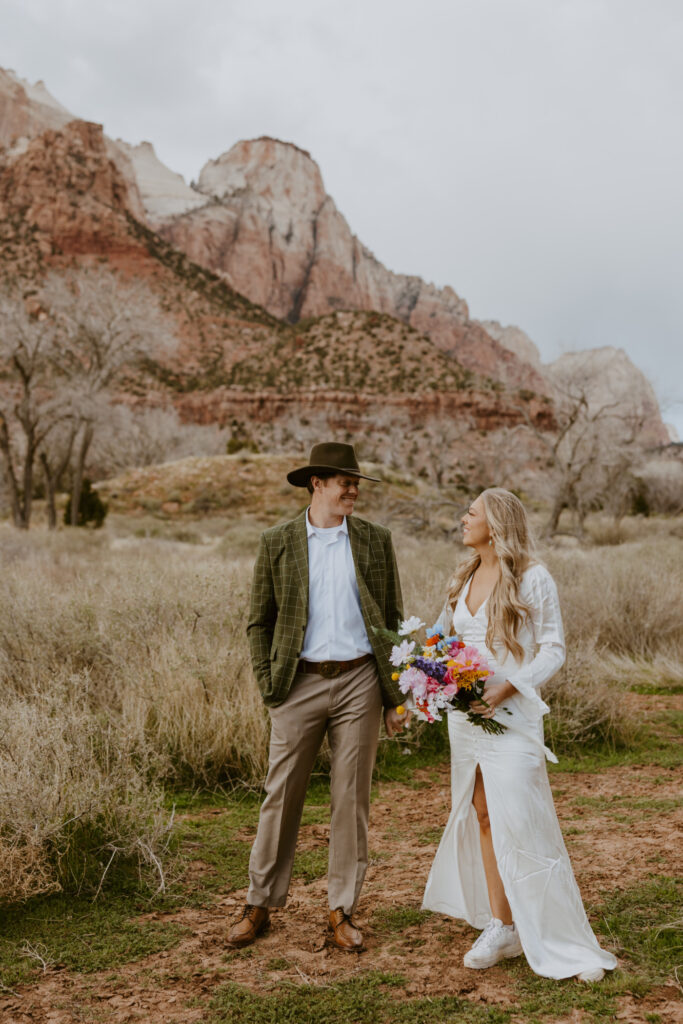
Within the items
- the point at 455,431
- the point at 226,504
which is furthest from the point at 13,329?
the point at 455,431

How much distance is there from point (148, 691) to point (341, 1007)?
12.2 feet

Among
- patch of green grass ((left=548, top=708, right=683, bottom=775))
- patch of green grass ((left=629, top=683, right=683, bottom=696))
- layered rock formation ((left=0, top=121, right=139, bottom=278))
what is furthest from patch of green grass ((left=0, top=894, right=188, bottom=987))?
layered rock formation ((left=0, top=121, right=139, bottom=278))

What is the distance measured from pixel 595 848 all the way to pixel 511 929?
1783 mm

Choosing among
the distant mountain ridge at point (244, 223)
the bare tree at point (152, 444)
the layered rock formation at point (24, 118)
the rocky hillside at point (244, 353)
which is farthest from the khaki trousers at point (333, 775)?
the layered rock formation at point (24, 118)

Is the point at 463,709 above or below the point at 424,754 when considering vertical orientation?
above

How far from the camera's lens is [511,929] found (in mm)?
3383

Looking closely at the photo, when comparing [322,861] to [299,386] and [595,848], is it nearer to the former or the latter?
[595,848]

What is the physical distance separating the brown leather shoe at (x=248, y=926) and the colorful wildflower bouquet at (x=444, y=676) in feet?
4.32

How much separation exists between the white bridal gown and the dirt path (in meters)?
0.24

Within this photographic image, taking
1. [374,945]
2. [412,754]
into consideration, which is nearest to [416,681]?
[374,945]

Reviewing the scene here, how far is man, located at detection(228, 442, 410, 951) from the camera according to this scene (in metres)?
3.66

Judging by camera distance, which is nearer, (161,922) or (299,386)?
(161,922)

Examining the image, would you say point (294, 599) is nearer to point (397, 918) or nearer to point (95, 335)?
point (397, 918)

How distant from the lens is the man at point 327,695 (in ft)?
12.0
